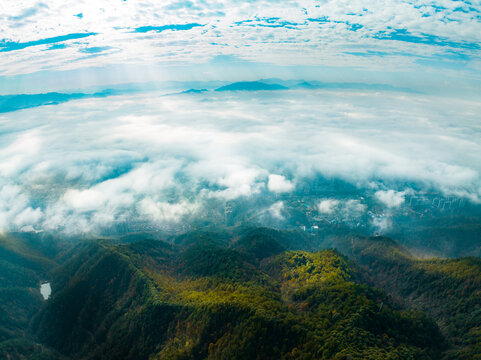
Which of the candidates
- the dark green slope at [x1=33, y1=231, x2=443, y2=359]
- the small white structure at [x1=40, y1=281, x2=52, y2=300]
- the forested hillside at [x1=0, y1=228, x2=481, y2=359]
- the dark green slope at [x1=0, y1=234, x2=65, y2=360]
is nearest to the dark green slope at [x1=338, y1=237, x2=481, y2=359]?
the forested hillside at [x1=0, y1=228, x2=481, y2=359]

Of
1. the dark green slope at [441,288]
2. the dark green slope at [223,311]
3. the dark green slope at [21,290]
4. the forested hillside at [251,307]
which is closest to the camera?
the dark green slope at [223,311]

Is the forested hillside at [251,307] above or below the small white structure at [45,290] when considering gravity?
above

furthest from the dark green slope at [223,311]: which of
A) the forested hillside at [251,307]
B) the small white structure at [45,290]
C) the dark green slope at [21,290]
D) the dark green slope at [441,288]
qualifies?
the small white structure at [45,290]

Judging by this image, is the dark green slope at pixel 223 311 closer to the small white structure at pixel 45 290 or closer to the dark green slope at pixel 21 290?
the dark green slope at pixel 21 290

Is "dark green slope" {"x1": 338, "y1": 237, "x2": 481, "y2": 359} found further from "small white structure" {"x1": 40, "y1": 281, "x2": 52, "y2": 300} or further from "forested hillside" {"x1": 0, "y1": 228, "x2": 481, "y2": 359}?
"small white structure" {"x1": 40, "y1": 281, "x2": 52, "y2": 300}

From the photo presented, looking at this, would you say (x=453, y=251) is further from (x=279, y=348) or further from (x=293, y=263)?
(x=279, y=348)

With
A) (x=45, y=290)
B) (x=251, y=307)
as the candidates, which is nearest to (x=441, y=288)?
(x=251, y=307)
